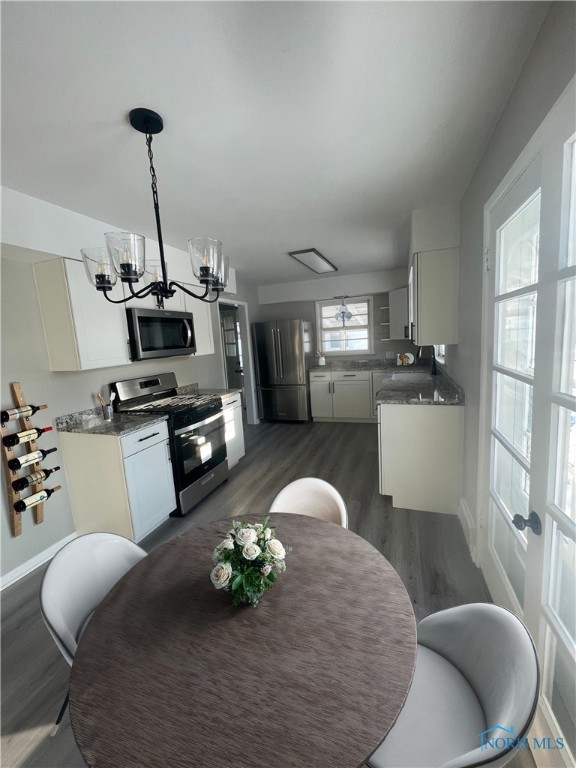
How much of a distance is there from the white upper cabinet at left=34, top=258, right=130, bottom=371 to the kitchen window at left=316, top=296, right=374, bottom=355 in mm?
4034

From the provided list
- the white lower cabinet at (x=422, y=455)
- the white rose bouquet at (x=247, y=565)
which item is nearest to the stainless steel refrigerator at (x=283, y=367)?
the white lower cabinet at (x=422, y=455)

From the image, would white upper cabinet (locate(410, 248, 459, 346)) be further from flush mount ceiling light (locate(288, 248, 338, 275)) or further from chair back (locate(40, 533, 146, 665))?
chair back (locate(40, 533, 146, 665))

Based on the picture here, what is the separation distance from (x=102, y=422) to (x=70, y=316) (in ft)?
2.87

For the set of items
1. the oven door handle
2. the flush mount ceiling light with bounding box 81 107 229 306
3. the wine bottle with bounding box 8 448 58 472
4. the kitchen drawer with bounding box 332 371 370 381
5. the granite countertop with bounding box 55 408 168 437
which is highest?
the flush mount ceiling light with bounding box 81 107 229 306

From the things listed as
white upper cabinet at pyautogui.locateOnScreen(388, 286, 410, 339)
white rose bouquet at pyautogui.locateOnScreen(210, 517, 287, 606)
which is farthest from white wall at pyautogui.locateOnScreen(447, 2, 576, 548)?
white upper cabinet at pyautogui.locateOnScreen(388, 286, 410, 339)

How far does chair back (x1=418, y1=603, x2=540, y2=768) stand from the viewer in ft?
2.19

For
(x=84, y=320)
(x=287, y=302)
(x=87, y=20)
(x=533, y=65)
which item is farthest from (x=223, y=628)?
(x=287, y=302)

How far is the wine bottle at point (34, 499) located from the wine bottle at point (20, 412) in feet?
1.82

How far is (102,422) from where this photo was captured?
2646 millimetres

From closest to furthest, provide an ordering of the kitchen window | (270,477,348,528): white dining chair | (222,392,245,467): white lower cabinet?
(270,477,348,528): white dining chair, (222,392,245,467): white lower cabinet, the kitchen window

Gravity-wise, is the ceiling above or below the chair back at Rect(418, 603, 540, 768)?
above

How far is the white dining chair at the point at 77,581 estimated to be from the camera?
43.1 inches

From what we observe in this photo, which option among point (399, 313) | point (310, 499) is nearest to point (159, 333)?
point (310, 499)

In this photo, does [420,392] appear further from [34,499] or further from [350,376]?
[34,499]
